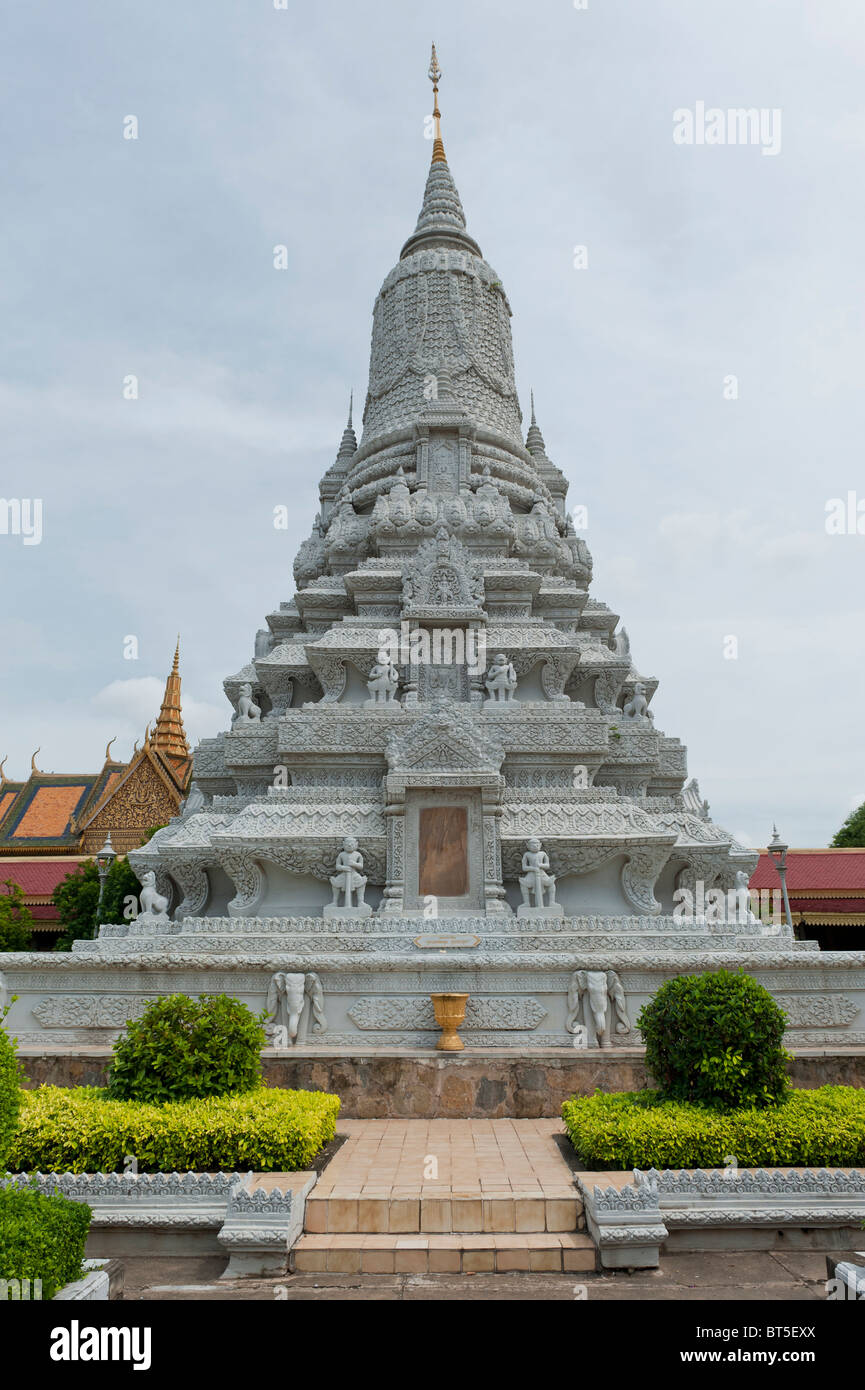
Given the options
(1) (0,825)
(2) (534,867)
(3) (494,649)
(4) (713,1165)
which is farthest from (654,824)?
(1) (0,825)

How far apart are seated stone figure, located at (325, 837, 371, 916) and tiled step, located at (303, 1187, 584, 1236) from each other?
6507mm

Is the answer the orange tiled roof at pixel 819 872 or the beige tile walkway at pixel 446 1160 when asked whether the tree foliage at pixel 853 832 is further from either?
the beige tile walkway at pixel 446 1160

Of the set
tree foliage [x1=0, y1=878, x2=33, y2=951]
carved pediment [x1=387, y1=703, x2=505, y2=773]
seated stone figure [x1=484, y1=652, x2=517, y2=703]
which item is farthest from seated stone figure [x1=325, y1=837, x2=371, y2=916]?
tree foliage [x1=0, y1=878, x2=33, y2=951]

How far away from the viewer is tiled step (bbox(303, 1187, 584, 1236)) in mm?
6508

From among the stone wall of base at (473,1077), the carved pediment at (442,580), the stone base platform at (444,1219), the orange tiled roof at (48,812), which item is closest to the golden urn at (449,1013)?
the stone wall of base at (473,1077)

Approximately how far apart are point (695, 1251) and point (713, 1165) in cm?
76

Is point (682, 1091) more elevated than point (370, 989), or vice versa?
point (370, 989)

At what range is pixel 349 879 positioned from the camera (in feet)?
43.2

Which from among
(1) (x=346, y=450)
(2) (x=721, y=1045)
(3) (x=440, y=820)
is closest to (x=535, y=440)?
(1) (x=346, y=450)

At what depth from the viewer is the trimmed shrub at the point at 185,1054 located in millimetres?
7980

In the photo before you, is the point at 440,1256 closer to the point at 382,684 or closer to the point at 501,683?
the point at 382,684

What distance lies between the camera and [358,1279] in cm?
595

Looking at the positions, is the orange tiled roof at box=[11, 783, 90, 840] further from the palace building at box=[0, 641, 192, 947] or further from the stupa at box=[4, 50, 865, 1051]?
the stupa at box=[4, 50, 865, 1051]
